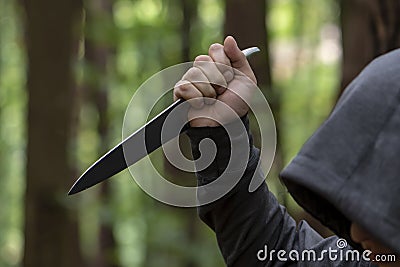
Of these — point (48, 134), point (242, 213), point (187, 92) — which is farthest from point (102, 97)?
point (187, 92)

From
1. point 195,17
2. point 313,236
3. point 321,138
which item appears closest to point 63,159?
point 195,17

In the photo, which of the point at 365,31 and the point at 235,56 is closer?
the point at 235,56

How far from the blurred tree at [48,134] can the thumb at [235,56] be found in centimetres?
238

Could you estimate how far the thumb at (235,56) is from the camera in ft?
4.03

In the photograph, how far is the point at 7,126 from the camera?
964 cm

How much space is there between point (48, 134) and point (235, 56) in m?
2.43

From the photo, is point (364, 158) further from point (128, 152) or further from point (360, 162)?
point (128, 152)

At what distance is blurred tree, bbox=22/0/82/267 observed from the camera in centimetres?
351

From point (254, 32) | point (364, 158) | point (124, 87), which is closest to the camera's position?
point (364, 158)

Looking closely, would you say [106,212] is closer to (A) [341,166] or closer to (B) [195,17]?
(B) [195,17]

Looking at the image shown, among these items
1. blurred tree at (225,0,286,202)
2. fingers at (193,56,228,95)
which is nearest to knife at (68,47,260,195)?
fingers at (193,56,228,95)

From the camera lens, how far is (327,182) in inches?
38.9

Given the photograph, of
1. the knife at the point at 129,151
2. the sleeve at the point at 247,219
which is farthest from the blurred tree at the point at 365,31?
the knife at the point at 129,151

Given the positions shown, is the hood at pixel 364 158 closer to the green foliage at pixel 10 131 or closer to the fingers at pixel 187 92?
the fingers at pixel 187 92
